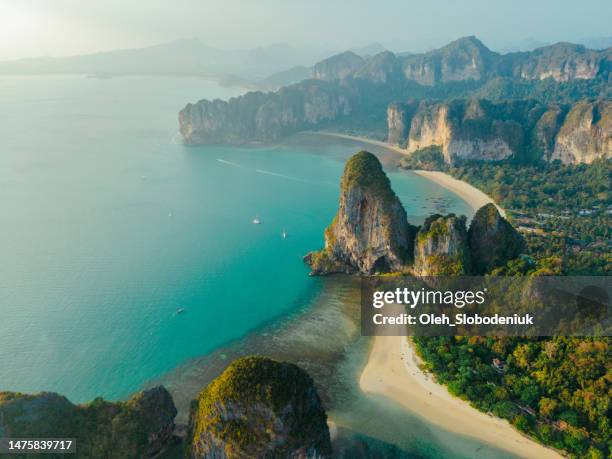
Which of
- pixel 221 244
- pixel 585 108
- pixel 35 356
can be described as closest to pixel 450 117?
pixel 585 108

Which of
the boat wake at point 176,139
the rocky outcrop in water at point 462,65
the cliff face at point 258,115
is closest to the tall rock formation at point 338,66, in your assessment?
the rocky outcrop in water at point 462,65

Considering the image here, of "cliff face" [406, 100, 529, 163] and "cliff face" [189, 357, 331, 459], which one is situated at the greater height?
"cliff face" [406, 100, 529, 163]

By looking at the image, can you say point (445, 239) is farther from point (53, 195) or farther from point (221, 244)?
point (53, 195)

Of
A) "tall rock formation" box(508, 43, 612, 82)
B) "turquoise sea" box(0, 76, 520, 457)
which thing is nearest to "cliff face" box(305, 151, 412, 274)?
"turquoise sea" box(0, 76, 520, 457)

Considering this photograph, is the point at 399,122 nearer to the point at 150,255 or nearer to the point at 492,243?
the point at 492,243

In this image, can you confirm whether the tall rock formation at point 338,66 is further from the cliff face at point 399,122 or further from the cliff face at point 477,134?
the cliff face at point 477,134

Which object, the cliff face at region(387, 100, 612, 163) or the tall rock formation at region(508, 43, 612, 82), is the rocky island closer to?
the cliff face at region(387, 100, 612, 163)

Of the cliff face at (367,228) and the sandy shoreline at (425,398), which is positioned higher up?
the cliff face at (367,228)
